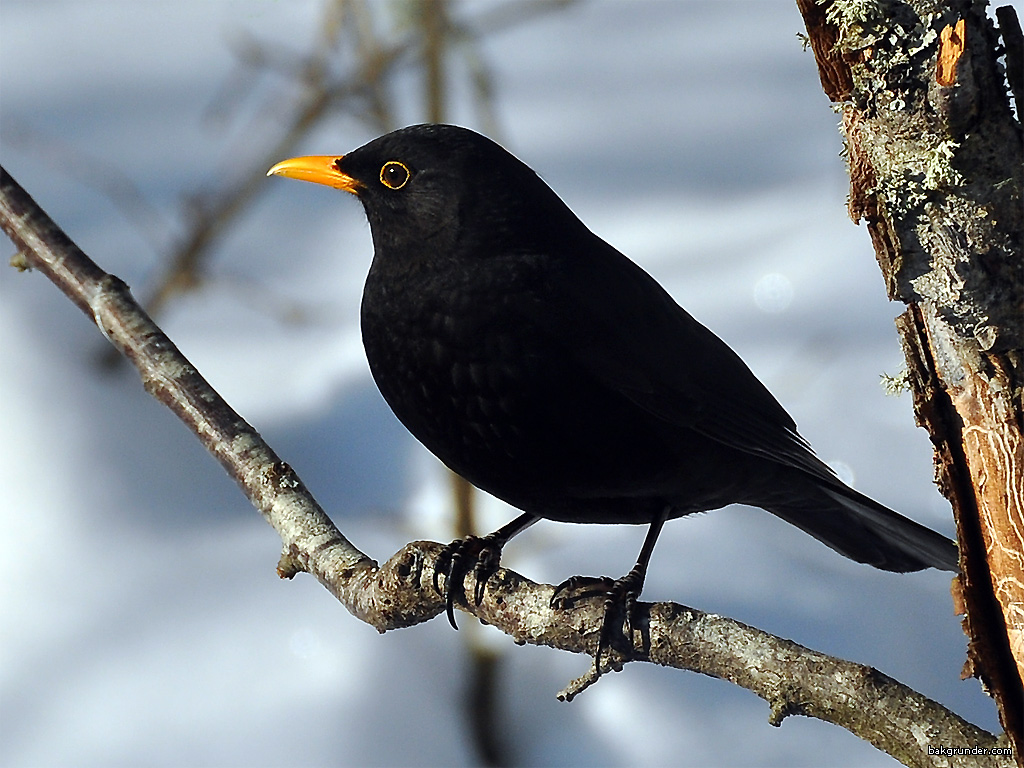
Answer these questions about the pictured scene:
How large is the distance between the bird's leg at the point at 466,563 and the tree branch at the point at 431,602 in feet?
0.08

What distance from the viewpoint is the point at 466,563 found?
2.64 m

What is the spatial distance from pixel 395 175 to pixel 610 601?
121 centimetres

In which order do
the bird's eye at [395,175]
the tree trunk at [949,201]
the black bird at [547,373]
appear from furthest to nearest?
the bird's eye at [395,175] < the black bird at [547,373] < the tree trunk at [949,201]

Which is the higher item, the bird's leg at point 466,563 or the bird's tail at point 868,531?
the bird's leg at point 466,563

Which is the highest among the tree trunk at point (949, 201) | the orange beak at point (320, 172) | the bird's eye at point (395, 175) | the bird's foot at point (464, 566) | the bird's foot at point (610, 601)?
the orange beak at point (320, 172)

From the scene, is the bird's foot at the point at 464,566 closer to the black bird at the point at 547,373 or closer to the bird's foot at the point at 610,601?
the black bird at the point at 547,373

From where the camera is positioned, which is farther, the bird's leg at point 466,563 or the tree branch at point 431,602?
the bird's leg at point 466,563

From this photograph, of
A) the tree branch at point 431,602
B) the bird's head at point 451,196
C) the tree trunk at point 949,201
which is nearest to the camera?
the tree trunk at point 949,201

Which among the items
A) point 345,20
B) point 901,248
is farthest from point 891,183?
point 345,20

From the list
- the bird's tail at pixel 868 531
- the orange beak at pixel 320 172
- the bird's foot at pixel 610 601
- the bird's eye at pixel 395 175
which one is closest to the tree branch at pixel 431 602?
the bird's foot at pixel 610 601

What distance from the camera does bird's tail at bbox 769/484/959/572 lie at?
2.78m

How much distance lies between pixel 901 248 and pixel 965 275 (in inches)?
3.7

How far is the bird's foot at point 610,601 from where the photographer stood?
2.26m

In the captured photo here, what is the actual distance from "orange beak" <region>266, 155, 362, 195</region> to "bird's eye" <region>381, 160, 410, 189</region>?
9cm
